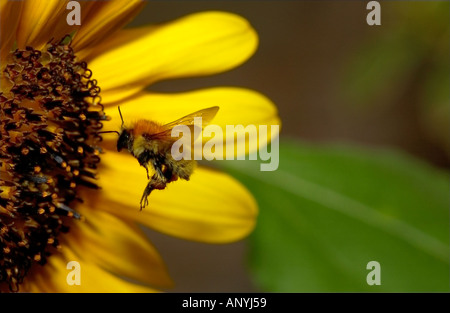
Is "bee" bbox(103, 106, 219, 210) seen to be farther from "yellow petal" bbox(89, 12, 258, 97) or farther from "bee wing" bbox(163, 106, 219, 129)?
"yellow petal" bbox(89, 12, 258, 97)

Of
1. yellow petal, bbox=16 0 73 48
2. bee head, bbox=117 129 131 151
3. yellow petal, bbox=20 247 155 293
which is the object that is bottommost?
yellow petal, bbox=20 247 155 293

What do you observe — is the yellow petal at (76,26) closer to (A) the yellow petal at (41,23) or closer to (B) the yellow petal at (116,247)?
(A) the yellow petal at (41,23)

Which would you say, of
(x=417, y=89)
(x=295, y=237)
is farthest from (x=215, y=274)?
(x=295, y=237)

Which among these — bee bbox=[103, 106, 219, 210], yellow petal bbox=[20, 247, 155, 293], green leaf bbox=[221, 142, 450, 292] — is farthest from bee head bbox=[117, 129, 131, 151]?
green leaf bbox=[221, 142, 450, 292]

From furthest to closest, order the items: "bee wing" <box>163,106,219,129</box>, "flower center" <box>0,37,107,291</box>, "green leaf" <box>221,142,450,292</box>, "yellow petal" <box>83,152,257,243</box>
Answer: "green leaf" <box>221,142,450,292</box>, "yellow petal" <box>83,152,257,243</box>, "flower center" <box>0,37,107,291</box>, "bee wing" <box>163,106,219,129</box>

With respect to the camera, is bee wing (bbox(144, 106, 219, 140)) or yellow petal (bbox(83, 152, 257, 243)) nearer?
bee wing (bbox(144, 106, 219, 140))

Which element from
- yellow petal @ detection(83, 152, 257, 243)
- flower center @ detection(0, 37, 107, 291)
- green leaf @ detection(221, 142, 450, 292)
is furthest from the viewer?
green leaf @ detection(221, 142, 450, 292)
